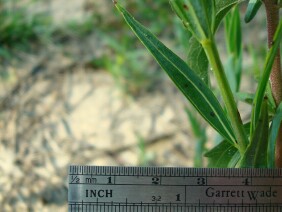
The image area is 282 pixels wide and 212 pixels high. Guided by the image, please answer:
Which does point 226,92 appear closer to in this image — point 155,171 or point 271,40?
point 271,40

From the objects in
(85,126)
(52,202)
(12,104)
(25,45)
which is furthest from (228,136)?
(25,45)

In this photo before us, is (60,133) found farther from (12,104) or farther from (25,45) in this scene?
(25,45)

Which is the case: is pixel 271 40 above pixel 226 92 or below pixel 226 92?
above

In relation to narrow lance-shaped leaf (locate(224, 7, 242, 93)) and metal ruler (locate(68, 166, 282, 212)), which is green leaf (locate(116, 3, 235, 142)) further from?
narrow lance-shaped leaf (locate(224, 7, 242, 93))

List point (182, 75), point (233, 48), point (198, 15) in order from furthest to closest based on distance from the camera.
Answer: point (233, 48) < point (182, 75) < point (198, 15)

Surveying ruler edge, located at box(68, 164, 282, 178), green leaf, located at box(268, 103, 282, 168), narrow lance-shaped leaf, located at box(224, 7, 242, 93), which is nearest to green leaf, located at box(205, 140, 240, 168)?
ruler edge, located at box(68, 164, 282, 178)

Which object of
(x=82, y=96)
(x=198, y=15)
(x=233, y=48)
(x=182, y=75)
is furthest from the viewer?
(x=82, y=96)

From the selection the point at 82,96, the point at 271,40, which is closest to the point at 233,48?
the point at 271,40
